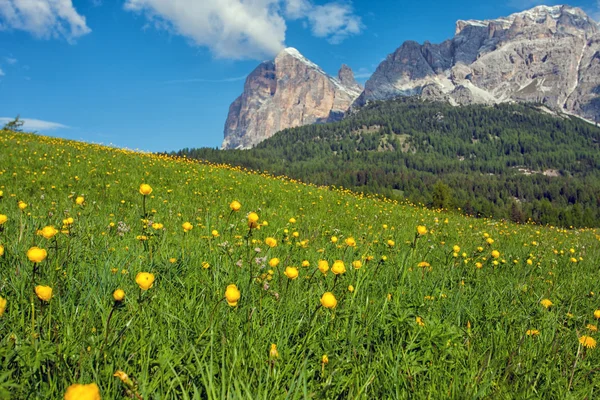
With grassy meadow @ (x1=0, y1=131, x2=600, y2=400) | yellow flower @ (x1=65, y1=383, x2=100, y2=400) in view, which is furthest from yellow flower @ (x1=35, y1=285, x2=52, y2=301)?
yellow flower @ (x1=65, y1=383, x2=100, y2=400)

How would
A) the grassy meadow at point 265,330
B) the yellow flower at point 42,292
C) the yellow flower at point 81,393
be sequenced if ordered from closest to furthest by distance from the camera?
1. the yellow flower at point 81,393
2. the yellow flower at point 42,292
3. the grassy meadow at point 265,330

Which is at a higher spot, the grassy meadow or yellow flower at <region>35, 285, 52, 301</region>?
yellow flower at <region>35, 285, 52, 301</region>

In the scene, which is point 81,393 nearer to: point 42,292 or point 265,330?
point 42,292

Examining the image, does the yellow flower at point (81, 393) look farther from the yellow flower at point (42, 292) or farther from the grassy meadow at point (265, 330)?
the yellow flower at point (42, 292)

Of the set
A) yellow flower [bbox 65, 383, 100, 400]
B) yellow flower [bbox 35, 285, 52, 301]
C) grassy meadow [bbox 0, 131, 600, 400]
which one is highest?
yellow flower [bbox 35, 285, 52, 301]

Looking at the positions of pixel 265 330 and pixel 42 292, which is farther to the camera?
pixel 265 330

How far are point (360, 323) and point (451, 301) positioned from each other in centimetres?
104

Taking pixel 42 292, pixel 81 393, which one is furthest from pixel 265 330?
pixel 81 393

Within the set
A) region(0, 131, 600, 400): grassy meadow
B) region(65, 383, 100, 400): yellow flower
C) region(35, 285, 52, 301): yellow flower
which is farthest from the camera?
region(0, 131, 600, 400): grassy meadow

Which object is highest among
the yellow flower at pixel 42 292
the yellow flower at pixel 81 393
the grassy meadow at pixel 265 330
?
the yellow flower at pixel 42 292

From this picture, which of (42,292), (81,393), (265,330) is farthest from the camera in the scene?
(265,330)

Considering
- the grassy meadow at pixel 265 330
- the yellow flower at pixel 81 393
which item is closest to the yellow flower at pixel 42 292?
the grassy meadow at pixel 265 330

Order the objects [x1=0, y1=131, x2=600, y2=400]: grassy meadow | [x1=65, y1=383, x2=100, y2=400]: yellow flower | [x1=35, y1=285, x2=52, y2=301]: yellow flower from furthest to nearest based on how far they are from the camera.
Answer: [x1=0, y1=131, x2=600, y2=400]: grassy meadow
[x1=35, y1=285, x2=52, y2=301]: yellow flower
[x1=65, y1=383, x2=100, y2=400]: yellow flower

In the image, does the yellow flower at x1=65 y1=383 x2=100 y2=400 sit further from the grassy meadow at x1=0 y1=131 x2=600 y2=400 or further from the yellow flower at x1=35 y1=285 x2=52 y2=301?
the yellow flower at x1=35 y1=285 x2=52 y2=301
